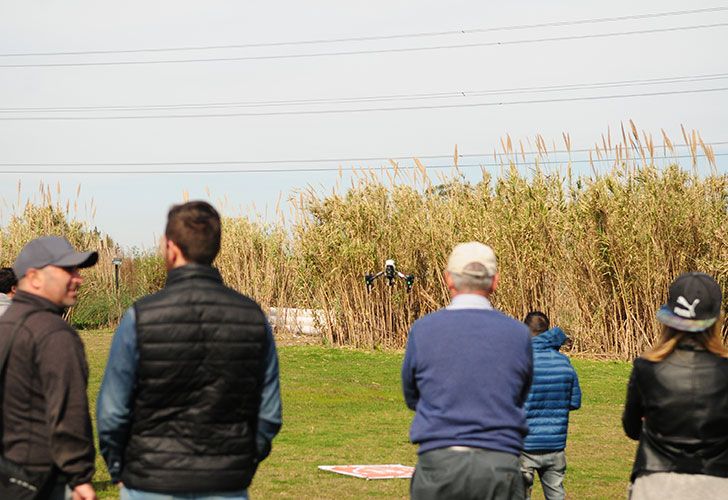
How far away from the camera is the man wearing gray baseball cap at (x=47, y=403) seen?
4.85m

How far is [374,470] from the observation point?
12070 mm

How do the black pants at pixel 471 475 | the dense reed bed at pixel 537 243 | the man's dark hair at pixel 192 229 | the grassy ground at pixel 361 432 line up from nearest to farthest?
the man's dark hair at pixel 192 229
the black pants at pixel 471 475
the grassy ground at pixel 361 432
the dense reed bed at pixel 537 243

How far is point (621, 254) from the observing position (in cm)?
2378

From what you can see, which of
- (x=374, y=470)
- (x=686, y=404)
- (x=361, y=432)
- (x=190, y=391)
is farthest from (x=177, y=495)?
(x=361, y=432)

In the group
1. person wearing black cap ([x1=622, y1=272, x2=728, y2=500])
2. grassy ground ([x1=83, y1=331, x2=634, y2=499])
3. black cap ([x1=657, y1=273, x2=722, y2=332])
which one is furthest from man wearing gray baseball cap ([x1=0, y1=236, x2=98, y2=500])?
grassy ground ([x1=83, y1=331, x2=634, y2=499])

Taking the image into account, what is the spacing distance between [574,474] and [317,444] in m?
3.19

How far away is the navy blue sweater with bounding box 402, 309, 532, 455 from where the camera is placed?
16.4ft

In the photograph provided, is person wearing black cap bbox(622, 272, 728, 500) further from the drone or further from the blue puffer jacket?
the drone

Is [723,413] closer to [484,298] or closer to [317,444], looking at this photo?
[484,298]

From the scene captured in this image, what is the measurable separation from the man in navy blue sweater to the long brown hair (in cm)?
53

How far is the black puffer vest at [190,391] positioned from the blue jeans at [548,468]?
4.22m

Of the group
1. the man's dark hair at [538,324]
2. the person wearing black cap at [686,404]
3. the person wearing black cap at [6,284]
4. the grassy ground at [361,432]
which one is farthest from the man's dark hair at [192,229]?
the grassy ground at [361,432]

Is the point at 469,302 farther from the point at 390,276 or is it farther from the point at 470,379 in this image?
the point at 390,276

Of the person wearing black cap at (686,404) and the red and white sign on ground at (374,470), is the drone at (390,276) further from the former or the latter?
the person wearing black cap at (686,404)
